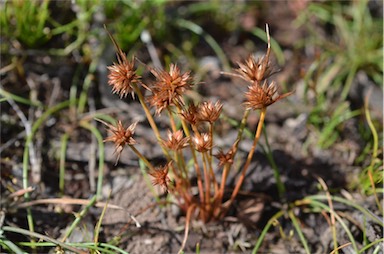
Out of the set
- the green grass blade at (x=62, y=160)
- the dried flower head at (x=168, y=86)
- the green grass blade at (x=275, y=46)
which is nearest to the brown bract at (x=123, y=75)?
the dried flower head at (x=168, y=86)

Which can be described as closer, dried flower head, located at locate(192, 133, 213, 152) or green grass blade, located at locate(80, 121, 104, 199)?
dried flower head, located at locate(192, 133, 213, 152)

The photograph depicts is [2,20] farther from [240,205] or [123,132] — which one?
[240,205]

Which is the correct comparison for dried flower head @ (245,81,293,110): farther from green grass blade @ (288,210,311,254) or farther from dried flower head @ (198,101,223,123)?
green grass blade @ (288,210,311,254)

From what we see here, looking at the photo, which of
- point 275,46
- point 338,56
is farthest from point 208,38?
point 338,56

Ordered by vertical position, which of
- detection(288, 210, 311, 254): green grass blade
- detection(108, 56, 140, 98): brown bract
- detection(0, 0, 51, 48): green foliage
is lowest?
detection(288, 210, 311, 254): green grass blade

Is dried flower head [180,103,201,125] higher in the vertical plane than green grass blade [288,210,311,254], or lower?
higher

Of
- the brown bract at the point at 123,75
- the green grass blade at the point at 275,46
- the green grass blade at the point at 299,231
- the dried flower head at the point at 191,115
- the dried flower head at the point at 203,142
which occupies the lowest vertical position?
the green grass blade at the point at 299,231

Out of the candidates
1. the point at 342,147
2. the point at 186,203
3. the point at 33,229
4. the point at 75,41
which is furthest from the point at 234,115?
the point at 33,229

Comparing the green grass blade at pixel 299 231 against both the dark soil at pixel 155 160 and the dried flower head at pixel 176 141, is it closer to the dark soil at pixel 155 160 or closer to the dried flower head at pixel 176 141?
the dark soil at pixel 155 160

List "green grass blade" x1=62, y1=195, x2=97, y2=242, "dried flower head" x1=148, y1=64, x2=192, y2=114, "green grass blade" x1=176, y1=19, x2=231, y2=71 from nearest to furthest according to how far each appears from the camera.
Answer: "dried flower head" x1=148, y1=64, x2=192, y2=114 < "green grass blade" x1=62, y1=195, x2=97, y2=242 < "green grass blade" x1=176, y1=19, x2=231, y2=71

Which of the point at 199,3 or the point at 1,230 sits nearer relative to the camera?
the point at 1,230

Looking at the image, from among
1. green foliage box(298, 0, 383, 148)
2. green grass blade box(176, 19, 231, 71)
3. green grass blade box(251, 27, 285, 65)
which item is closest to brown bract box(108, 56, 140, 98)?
green foliage box(298, 0, 383, 148)
